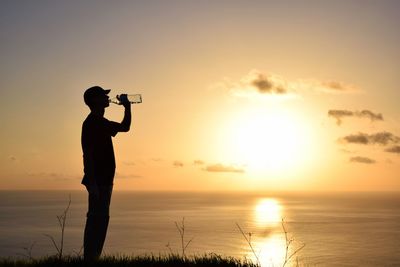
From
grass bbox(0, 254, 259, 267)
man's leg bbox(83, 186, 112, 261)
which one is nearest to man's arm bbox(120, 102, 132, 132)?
man's leg bbox(83, 186, 112, 261)

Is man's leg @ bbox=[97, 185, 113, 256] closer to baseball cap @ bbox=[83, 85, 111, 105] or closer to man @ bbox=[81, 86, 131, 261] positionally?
man @ bbox=[81, 86, 131, 261]

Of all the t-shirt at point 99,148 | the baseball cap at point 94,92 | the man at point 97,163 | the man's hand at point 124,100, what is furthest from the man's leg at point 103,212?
the baseball cap at point 94,92

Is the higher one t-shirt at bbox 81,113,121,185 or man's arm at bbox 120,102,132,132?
man's arm at bbox 120,102,132,132

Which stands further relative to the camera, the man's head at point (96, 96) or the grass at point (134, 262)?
the man's head at point (96, 96)

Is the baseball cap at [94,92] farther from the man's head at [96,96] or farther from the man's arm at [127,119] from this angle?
the man's arm at [127,119]

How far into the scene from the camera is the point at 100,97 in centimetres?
824

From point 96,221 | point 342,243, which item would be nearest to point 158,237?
point 342,243

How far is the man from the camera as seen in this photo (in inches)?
310

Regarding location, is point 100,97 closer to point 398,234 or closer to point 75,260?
point 75,260

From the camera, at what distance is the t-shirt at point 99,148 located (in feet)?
25.9

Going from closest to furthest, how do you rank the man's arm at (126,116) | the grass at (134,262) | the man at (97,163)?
the grass at (134,262) → the man at (97,163) → the man's arm at (126,116)

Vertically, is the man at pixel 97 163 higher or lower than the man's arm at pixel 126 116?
lower

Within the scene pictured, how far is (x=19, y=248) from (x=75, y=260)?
9698 centimetres

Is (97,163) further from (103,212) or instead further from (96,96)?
(96,96)
